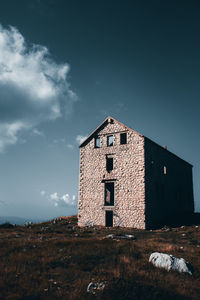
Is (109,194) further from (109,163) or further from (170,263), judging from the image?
(170,263)

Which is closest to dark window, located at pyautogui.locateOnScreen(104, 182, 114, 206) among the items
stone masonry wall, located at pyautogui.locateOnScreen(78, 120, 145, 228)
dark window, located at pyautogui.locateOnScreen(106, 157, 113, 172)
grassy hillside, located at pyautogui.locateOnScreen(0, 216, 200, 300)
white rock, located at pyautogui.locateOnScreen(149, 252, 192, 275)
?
dark window, located at pyautogui.locateOnScreen(106, 157, 113, 172)

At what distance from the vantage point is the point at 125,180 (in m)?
27.2

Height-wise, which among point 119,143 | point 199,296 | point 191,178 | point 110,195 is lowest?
point 199,296

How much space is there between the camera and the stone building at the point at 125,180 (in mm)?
26109

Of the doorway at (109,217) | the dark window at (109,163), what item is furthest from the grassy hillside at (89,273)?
the dark window at (109,163)

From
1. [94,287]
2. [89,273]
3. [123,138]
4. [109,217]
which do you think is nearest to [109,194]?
[109,217]

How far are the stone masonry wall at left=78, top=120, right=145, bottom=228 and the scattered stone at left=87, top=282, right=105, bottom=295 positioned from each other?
17.5m

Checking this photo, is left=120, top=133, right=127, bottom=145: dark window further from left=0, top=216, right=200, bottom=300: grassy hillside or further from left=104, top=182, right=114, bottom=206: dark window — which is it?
left=0, top=216, right=200, bottom=300: grassy hillside

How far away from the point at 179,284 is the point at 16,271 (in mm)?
6248

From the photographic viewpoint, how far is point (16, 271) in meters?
9.54

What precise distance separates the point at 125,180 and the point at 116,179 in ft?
3.98

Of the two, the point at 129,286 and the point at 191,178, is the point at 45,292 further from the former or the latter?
the point at 191,178

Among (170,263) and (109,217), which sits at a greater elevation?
(109,217)

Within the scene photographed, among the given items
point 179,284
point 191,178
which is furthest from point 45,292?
point 191,178
